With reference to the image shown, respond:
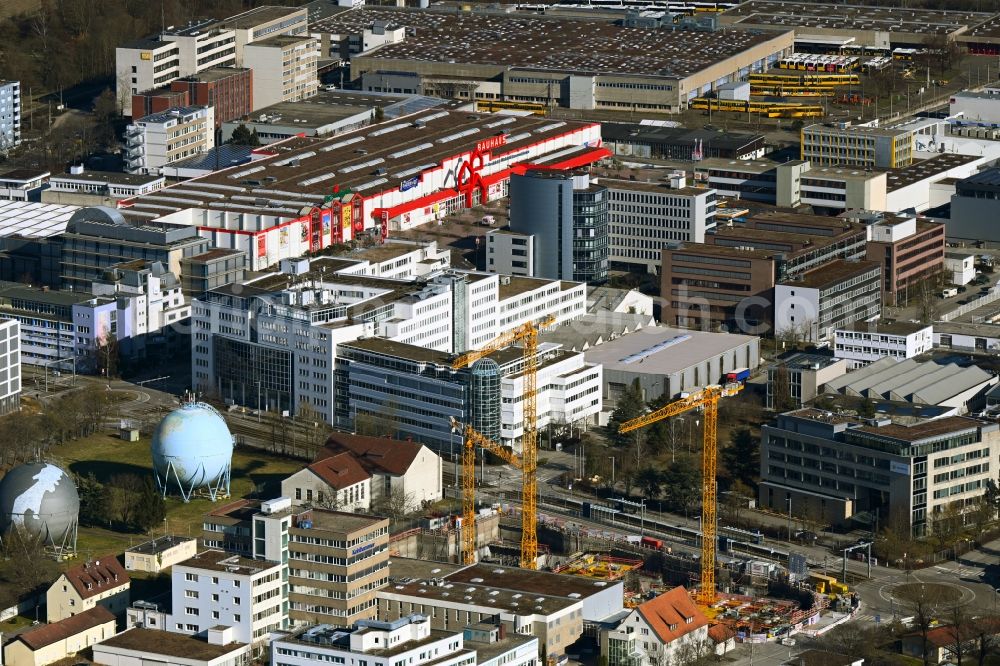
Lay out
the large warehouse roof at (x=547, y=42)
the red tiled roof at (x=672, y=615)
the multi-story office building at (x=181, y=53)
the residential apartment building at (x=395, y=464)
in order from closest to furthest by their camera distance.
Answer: the red tiled roof at (x=672, y=615), the residential apartment building at (x=395, y=464), the multi-story office building at (x=181, y=53), the large warehouse roof at (x=547, y=42)

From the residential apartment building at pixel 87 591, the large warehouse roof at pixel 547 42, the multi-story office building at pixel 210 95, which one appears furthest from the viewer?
the large warehouse roof at pixel 547 42

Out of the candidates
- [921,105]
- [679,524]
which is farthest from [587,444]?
[921,105]

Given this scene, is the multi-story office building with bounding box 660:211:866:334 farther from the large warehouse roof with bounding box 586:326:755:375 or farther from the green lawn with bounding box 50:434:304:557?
the green lawn with bounding box 50:434:304:557

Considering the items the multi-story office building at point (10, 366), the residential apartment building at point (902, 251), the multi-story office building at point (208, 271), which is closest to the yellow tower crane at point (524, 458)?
the multi-story office building at point (208, 271)

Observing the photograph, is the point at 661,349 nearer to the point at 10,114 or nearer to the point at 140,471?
the point at 140,471

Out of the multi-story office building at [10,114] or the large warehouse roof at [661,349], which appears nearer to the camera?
the large warehouse roof at [661,349]

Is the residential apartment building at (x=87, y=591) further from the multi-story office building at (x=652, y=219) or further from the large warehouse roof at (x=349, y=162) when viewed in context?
the multi-story office building at (x=652, y=219)

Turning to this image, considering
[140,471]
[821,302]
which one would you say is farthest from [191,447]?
[821,302]
